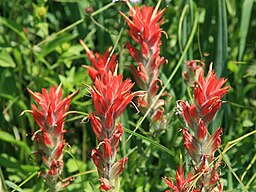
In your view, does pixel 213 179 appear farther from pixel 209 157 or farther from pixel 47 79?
pixel 47 79

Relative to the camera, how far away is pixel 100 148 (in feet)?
4.89

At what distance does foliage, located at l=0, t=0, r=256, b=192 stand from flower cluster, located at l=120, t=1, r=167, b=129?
136 mm

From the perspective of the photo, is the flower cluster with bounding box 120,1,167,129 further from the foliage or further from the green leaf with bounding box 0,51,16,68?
the green leaf with bounding box 0,51,16,68

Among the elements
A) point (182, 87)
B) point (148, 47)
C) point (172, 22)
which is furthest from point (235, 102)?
point (148, 47)

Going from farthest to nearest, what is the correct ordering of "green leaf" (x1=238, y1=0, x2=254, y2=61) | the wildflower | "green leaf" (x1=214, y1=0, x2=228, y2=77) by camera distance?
"green leaf" (x1=238, y1=0, x2=254, y2=61)
"green leaf" (x1=214, y1=0, x2=228, y2=77)
the wildflower

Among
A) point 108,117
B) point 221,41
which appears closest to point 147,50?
point 108,117

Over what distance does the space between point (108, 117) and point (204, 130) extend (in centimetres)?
24

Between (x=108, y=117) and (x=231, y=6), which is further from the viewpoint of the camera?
(x=231, y=6)

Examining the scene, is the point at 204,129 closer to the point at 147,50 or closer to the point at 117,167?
the point at 117,167

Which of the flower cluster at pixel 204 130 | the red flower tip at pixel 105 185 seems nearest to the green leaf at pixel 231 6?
the flower cluster at pixel 204 130

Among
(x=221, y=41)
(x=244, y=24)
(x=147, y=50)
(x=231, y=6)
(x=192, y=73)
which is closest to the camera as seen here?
(x=147, y=50)

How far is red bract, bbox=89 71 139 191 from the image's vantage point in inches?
56.4

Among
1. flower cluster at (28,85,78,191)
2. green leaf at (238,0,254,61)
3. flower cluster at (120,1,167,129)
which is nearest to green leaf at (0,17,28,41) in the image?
flower cluster at (120,1,167,129)

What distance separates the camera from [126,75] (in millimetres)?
2391
